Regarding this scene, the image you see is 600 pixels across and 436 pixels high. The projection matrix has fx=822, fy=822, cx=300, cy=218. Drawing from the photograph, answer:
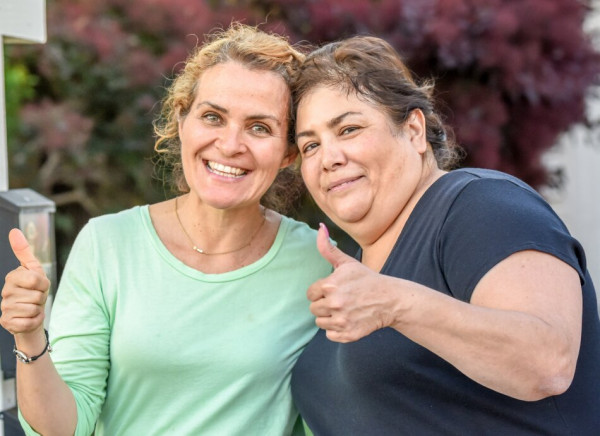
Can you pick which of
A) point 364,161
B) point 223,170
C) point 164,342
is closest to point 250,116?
point 223,170

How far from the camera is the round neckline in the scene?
2.42 metres

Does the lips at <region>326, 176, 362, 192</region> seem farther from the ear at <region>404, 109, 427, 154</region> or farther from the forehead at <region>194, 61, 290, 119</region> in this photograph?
the forehead at <region>194, 61, 290, 119</region>

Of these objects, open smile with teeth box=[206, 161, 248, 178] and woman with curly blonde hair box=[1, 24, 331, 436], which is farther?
open smile with teeth box=[206, 161, 248, 178]

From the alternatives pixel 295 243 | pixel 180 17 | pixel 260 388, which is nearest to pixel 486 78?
pixel 180 17

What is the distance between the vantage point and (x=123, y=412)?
234cm

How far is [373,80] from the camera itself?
2219mm

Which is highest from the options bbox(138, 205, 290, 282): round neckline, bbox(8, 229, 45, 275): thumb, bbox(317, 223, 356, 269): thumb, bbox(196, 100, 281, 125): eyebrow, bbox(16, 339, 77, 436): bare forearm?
bbox(196, 100, 281, 125): eyebrow

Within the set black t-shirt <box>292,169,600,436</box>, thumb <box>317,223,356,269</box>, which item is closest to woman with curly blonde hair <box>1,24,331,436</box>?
black t-shirt <box>292,169,600,436</box>

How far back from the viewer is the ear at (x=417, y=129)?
2.22 m

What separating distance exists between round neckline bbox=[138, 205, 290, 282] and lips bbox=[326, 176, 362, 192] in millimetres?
389

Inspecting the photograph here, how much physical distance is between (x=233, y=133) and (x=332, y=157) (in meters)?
0.34

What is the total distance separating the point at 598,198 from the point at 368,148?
5.26m

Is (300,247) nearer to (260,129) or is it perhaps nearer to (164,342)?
(260,129)

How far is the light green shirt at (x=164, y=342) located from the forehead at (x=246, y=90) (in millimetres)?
468
